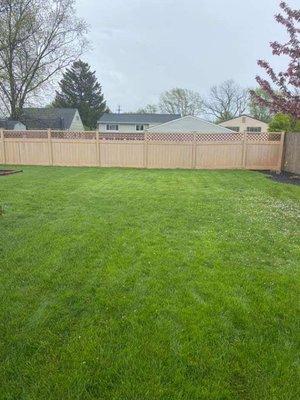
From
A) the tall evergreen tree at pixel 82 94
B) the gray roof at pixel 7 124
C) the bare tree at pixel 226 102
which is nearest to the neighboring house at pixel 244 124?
the bare tree at pixel 226 102

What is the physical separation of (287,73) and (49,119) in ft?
77.6

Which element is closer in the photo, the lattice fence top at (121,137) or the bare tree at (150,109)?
the lattice fence top at (121,137)

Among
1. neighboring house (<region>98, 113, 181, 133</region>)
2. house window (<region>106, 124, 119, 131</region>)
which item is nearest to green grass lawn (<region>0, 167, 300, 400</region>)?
neighboring house (<region>98, 113, 181, 133</region>)

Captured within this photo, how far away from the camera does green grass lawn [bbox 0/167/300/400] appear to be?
196cm

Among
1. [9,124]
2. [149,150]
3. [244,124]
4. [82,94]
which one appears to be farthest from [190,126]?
[82,94]

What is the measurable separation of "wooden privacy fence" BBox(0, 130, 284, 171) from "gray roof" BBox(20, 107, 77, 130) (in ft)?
39.6

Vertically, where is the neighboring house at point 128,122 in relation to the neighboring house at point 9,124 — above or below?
above

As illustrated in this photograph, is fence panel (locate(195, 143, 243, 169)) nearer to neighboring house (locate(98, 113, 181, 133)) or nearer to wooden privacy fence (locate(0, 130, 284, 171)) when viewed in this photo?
wooden privacy fence (locate(0, 130, 284, 171))

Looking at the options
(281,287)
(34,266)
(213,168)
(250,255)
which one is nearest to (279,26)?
(213,168)

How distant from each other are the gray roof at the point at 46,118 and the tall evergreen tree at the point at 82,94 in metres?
7.15

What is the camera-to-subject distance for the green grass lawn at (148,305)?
196cm

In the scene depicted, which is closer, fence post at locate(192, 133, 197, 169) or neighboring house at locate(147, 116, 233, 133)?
fence post at locate(192, 133, 197, 169)

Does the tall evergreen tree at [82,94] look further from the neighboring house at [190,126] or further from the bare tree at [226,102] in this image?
the bare tree at [226,102]

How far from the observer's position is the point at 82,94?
40.2 m
